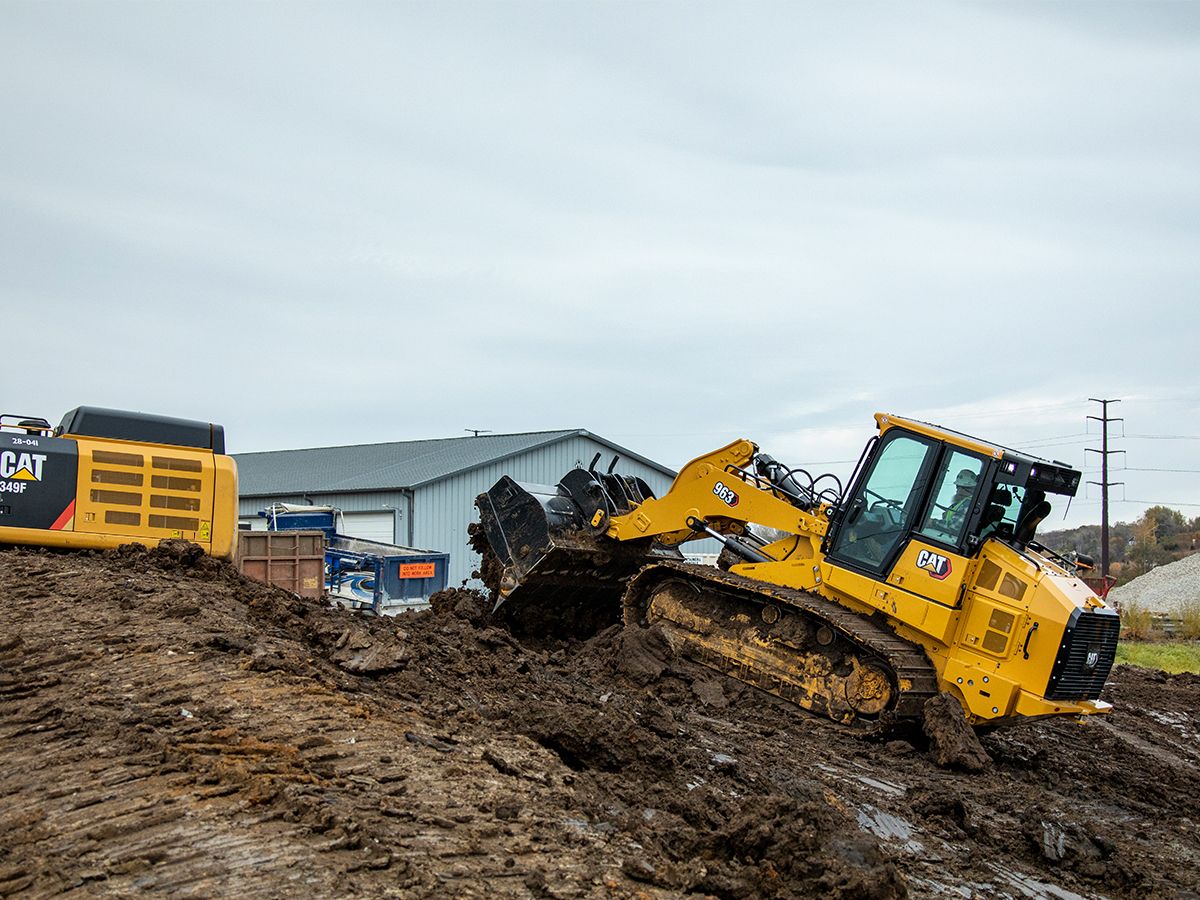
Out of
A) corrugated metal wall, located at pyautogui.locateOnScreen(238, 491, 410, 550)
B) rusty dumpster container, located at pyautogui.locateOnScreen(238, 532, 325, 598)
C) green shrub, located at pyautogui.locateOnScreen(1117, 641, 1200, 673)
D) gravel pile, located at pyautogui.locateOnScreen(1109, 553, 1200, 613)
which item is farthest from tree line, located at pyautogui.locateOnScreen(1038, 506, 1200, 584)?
rusty dumpster container, located at pyautogui.locateOnScreen(238, 532, 325, 598)

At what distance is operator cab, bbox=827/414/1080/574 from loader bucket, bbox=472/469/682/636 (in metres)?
2.57

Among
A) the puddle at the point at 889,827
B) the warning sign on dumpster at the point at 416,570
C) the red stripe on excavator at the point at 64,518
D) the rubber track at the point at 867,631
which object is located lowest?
the warning sign on dumpster at the point at 416,570

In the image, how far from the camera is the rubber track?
962 centimetres

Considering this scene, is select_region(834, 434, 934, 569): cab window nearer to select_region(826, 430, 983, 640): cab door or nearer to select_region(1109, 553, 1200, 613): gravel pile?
select_region(826, 430, 983, 640): cab door

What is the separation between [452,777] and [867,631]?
517cm

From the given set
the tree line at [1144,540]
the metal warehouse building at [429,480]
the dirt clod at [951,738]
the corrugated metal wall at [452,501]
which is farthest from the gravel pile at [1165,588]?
the dirt clod at [951,738]

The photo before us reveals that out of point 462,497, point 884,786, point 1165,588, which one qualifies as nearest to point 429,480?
point 462,497

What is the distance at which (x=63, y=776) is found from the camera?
207 inches

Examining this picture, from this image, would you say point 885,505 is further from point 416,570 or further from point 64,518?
point 416,570

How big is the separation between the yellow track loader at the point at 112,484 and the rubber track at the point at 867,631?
15.4ft

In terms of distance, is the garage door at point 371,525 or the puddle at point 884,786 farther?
the garage door at point 371,525

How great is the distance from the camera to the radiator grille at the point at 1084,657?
938 cm

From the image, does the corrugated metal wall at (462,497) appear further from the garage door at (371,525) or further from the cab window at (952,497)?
the cab window at (952,497)

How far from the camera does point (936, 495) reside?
10.2 meters
